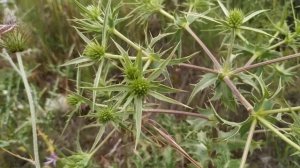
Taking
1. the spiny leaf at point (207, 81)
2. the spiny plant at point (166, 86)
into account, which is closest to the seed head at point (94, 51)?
the spiny plant at point (166, 86)

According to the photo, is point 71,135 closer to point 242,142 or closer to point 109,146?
point 109,146

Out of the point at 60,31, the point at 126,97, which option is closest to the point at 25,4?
the point at 60,31

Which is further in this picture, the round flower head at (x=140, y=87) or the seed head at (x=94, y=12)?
the seed head at (x=94, y=12)

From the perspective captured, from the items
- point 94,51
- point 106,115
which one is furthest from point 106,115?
point 94,51

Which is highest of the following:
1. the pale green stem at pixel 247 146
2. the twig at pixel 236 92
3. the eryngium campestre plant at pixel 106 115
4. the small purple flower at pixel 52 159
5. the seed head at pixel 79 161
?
the twig at pixel 236 92

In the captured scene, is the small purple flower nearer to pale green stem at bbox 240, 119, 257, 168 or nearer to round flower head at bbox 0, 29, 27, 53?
round flower head at bbox 0, 29, 27, 53

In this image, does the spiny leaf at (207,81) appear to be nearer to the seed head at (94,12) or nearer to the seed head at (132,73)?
the seed head at (132,73)
